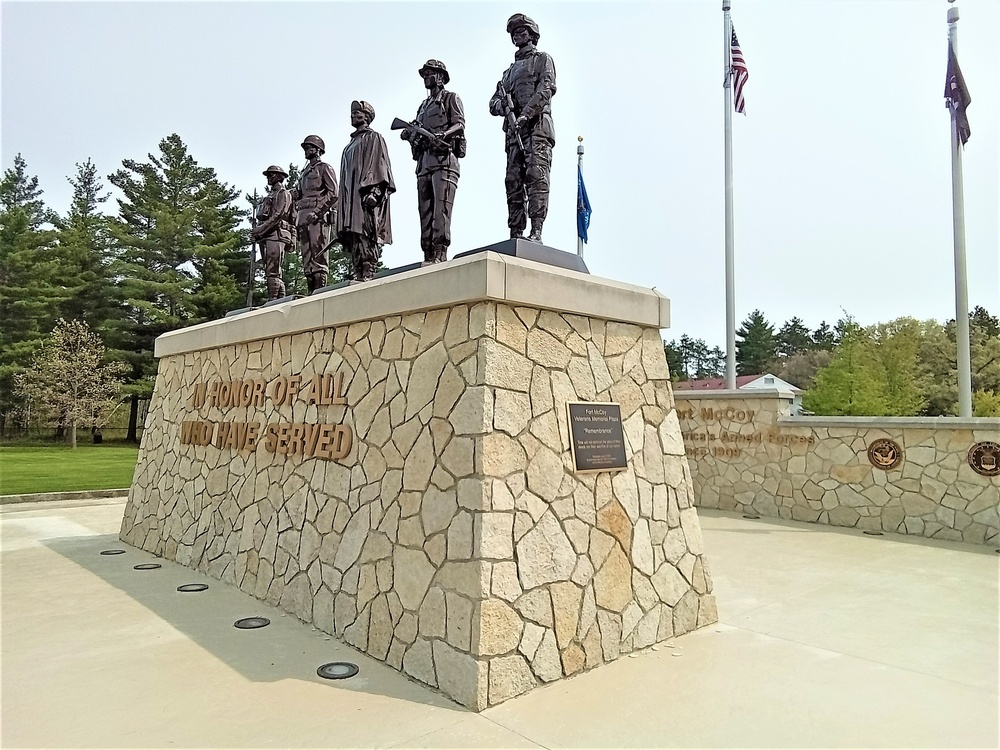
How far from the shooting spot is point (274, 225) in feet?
26.6

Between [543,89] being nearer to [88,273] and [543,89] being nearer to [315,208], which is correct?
[315,208]

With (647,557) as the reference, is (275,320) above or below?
above

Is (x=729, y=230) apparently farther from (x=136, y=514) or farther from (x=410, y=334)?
(x=136, y=514)

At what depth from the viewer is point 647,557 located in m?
4.49

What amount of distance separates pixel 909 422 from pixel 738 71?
22.6ft

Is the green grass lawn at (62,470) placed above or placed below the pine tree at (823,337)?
below

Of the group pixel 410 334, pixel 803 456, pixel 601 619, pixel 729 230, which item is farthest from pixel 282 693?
pixel 729 230

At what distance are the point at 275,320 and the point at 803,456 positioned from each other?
7930mm

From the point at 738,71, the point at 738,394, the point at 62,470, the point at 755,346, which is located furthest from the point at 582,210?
the point at 755,346

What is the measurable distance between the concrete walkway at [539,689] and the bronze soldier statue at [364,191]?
325cm

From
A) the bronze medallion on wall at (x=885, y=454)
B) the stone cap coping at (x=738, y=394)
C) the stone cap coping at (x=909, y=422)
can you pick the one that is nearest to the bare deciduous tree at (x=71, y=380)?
the stone cap coping at (x=738, y=394)

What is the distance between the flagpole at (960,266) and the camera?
358 inches

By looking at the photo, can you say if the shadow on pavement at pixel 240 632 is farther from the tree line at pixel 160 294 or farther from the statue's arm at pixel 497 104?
the tree line at pixel 160 294

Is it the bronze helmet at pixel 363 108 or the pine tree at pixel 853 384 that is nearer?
the bronze helmet at pixel 363 108
